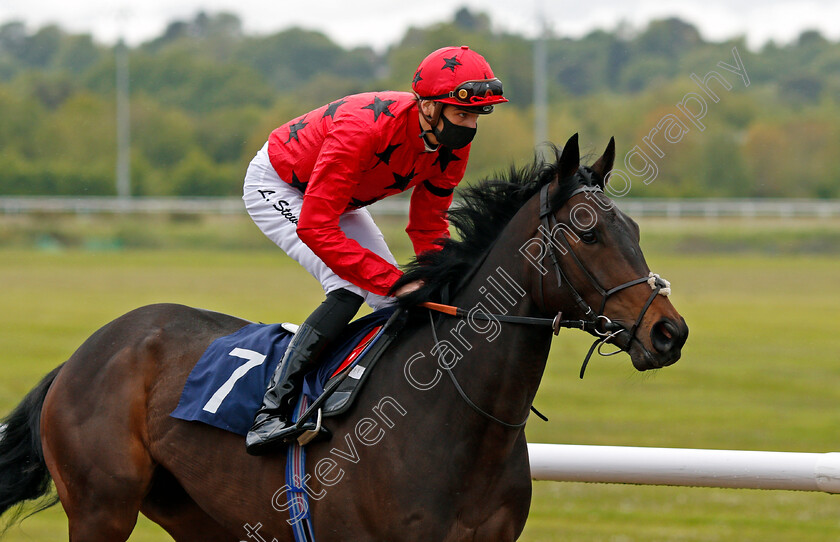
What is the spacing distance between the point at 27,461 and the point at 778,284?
21.2 m

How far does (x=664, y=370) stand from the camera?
1295cm

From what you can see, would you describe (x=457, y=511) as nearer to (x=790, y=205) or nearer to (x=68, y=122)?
(x=790, y=205)

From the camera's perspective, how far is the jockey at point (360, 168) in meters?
3.19

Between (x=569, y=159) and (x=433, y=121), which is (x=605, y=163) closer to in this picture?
(x=569, y=159)

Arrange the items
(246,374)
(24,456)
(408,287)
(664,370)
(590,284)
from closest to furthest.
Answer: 1. (590,284)
2. (408,287)
3. (246,374)
4. (24,456)
5. (664,370)

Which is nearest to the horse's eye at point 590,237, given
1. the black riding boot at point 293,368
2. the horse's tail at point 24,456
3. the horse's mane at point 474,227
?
the horse's mane at point 474,227

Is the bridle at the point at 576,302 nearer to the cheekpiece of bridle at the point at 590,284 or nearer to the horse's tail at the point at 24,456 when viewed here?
the cheekpiece of bridle at the point at 590,284

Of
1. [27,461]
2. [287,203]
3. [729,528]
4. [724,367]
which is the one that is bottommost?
[724,367]

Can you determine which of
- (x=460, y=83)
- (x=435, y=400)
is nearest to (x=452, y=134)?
(x=460, y=83)

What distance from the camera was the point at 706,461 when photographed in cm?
376

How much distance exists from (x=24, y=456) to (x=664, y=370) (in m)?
10.3

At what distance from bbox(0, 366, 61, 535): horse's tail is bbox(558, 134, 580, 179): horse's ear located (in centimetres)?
213

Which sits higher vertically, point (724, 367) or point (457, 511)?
point (457, 511)

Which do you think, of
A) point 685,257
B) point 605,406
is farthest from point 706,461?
point 685,257
